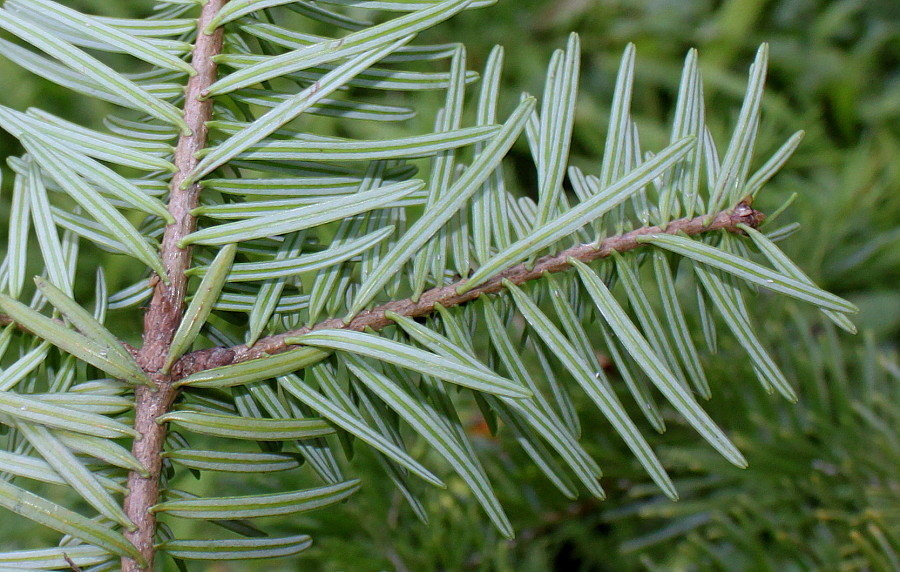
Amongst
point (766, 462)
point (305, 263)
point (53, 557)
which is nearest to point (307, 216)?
point (305, 263)

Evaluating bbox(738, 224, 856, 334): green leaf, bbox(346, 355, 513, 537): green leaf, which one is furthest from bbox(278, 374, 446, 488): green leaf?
bbox(738, 224, 856, 334): green leaf

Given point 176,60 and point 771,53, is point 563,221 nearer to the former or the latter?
point 176,60

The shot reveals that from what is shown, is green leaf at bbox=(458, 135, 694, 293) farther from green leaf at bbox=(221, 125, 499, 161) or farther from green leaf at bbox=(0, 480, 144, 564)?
green leaf at bbox=(0, 480, 144, 564)

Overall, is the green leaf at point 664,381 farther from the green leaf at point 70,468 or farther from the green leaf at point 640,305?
the green leaf at point 70,468

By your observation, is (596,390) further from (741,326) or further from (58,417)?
(58,417)

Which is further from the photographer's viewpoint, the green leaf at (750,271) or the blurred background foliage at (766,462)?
the blurred background foliage at (766,462)

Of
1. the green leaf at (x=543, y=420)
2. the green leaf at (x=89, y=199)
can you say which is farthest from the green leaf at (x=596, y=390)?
the green leaf at (x=89, y=199)
